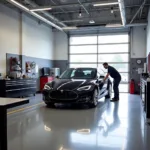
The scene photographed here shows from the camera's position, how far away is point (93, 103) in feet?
19.5

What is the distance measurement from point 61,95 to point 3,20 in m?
4.38

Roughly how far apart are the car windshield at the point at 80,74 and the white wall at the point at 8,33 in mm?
2814

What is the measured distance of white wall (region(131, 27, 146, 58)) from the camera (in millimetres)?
11398

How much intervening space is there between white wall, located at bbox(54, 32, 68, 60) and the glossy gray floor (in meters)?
7.87

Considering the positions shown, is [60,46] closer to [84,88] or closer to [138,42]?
[138,42]

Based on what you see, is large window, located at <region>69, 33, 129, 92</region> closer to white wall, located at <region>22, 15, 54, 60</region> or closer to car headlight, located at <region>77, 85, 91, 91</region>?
white wall, located at <region>22, 15, 54, 60</region>

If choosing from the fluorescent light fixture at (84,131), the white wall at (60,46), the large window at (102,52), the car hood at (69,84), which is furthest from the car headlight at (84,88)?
the white wall at (60,46)

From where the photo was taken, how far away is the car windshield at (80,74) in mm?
6604

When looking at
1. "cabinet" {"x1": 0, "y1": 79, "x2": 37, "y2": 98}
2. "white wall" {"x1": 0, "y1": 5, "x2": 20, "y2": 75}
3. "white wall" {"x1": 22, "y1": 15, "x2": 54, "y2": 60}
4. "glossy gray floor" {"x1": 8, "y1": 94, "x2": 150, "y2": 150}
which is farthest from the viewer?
"white wall" {"x1": 22, "y1": 15, "x2": 54, "y2": 60}

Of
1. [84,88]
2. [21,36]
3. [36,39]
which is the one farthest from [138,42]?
[84,88]

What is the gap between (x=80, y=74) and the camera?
674 centimetres

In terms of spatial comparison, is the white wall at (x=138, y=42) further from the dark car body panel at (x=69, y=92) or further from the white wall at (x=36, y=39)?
the dark car body panel at (x=69, y=92)

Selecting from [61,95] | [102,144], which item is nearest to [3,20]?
[61,95]

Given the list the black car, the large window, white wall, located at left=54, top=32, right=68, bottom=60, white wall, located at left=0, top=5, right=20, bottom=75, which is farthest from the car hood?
white wall, located at left=54, top=32, right=68, bottom=60
